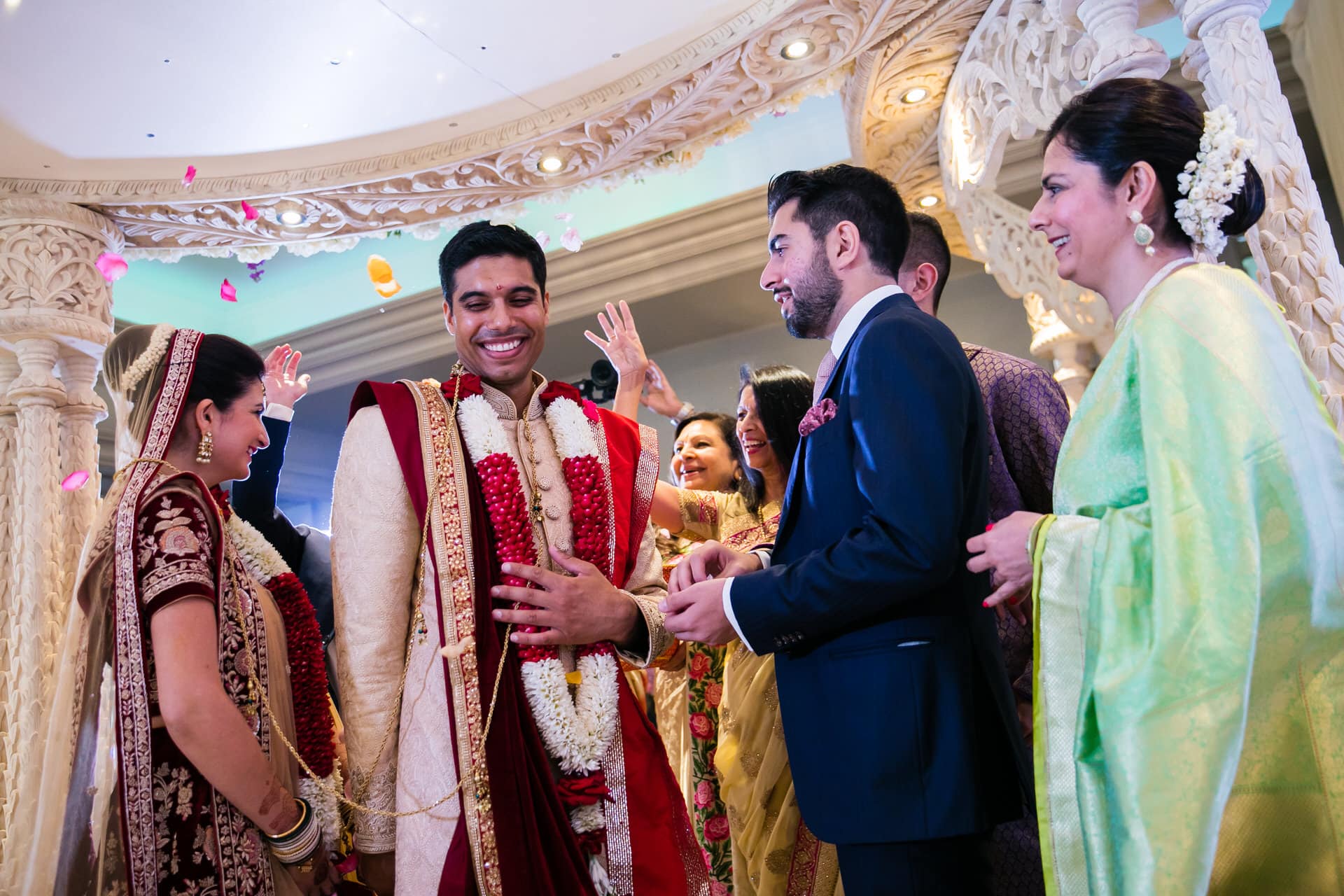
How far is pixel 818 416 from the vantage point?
5.30ft

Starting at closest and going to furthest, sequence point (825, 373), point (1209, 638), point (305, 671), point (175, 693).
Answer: point (1209, 638)
point (175, 693)
point (825, 373)
point (305, 671)

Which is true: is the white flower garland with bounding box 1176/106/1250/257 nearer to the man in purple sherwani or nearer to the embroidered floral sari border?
the man in purple sherwani

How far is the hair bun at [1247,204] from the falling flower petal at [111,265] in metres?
3.77

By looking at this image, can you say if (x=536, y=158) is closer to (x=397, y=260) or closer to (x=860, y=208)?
(x=860, y=208)

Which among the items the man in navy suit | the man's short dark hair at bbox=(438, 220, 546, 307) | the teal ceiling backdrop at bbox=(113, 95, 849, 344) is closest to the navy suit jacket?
the man in navy suit

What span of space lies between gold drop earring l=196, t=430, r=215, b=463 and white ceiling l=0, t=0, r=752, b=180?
184cm

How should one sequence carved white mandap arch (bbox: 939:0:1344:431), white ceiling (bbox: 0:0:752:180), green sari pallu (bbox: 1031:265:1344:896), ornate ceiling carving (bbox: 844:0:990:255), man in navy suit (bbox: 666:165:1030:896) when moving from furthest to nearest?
1. ornate ceiling carving (bbox: 844:0:990:255)
2. white ceiling (bbox: 0:0:752:180)
3. carved white mandap arch (bbox: 939:0:1344:431)
4. man in navy suit (bbox: 666:165:1030:896)
5. green sari pallu (bbox: 1031:265:1344:896)

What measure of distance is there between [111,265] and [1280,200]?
12.7ft

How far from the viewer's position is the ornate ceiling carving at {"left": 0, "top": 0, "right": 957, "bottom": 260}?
324 centimetres

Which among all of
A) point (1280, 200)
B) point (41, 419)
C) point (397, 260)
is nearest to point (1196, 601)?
point (1280, 200)

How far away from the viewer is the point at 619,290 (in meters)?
5.73

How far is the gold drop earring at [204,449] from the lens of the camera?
1.93m

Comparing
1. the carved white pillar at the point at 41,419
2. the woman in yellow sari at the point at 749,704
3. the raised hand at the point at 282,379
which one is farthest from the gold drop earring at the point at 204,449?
the carved white pillar at the point at 41,419

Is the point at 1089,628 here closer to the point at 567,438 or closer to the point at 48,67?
the point at 567,438
